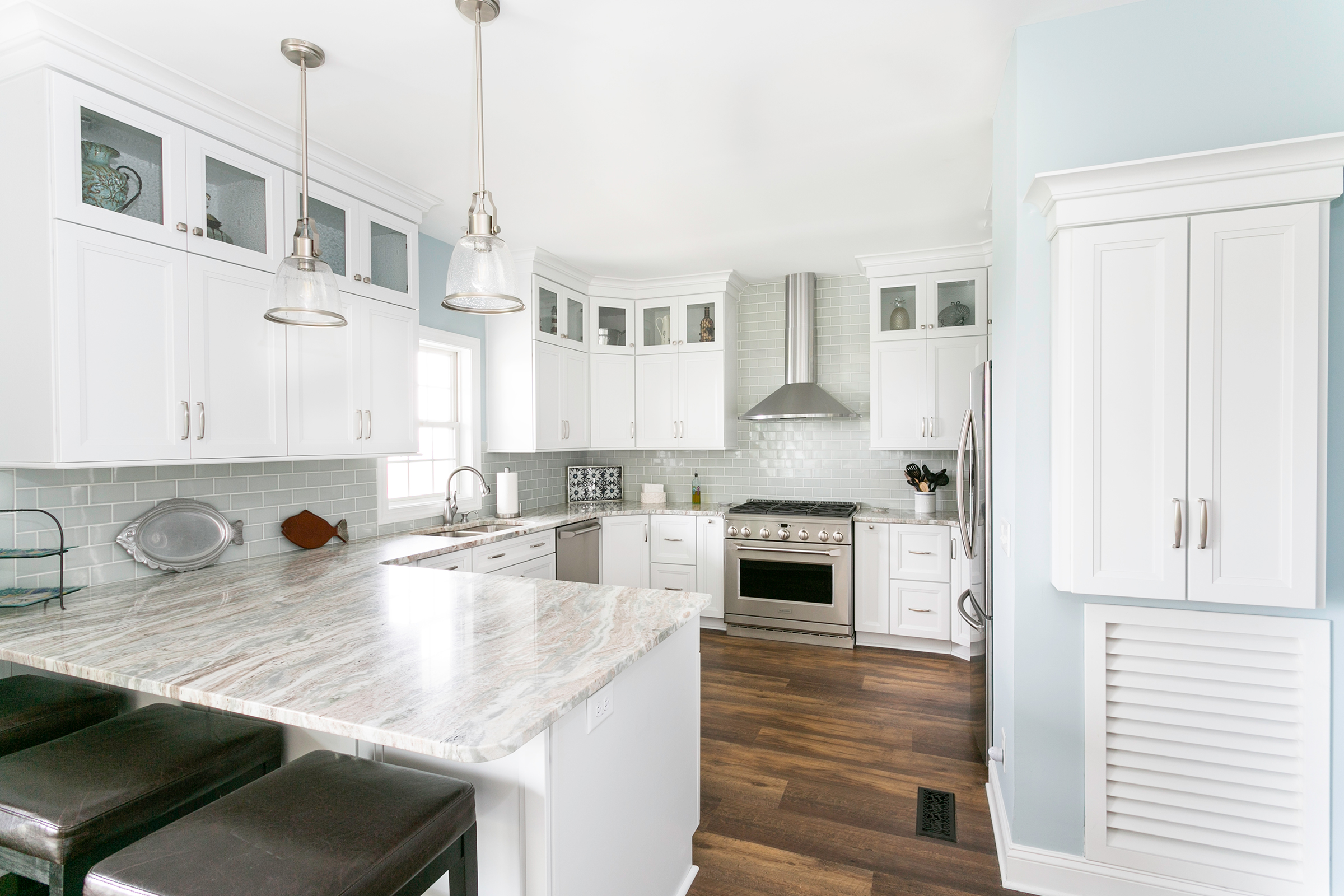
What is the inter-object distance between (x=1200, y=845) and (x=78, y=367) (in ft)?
11.9

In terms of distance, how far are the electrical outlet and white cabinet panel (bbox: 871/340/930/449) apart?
3.30m

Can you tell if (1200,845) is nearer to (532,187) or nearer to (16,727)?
(16,727)

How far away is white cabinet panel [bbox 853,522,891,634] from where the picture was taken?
418 cm

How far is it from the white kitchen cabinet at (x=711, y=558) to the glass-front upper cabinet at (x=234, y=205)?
307 cm

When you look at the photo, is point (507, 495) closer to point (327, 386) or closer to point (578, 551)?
point (578, 551)

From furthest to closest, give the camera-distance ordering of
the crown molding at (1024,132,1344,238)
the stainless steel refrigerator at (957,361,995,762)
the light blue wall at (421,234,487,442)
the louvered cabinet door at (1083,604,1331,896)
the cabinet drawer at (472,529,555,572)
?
the light blue wall at (421,234,487,442) → the cabinet drawer at (472,529,555,572) → the stainless steel refrigerator at (957,361,995,762) → the louvered cabinet door at (1083,604,1331,896) → the crown molding at (1024,132,1344,238)

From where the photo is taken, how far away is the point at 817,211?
3.46 meters

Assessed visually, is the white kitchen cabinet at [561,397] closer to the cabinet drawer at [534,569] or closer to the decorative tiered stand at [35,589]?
the cabinet drawer at [534,569]

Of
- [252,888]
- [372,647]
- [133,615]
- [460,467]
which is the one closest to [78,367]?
[133,615]

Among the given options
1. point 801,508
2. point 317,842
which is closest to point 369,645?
point 317,842

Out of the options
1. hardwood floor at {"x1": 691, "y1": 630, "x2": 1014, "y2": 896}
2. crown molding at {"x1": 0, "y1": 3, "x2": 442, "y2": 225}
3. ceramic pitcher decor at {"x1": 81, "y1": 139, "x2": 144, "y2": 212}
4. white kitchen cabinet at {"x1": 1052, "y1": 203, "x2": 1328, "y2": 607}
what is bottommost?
hardwood floor at {"x1": 691, "y1": 630, "x2": 1014, "y2": 896}

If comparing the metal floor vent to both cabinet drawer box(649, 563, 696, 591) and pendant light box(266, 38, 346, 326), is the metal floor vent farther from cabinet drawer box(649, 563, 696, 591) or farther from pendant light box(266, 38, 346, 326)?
pendant light box(266, 38, 346, 326)

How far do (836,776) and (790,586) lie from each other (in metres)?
1.75

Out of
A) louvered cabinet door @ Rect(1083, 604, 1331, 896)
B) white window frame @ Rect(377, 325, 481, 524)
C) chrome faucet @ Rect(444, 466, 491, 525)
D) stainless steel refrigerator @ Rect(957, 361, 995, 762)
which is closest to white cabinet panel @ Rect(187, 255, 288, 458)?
chrome faucet @ Rect(444, 466, 491, 525)
